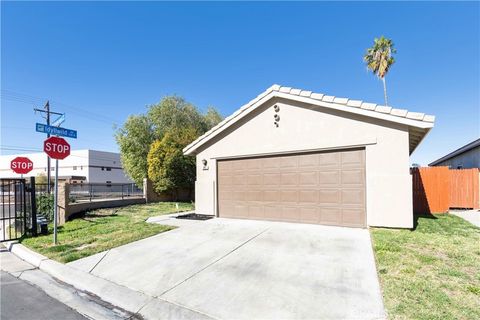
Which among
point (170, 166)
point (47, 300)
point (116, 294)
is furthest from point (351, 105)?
point (170, 166)

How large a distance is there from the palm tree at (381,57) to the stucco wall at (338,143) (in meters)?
20.1

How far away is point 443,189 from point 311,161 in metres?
7.29

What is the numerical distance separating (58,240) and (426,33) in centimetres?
1639

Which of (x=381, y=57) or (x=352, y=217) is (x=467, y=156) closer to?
(x=381, y=57)

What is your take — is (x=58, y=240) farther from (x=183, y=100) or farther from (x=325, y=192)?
(x=183, y=100)

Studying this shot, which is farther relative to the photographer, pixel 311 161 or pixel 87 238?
pixel 311 161

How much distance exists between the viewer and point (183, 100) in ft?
83.3

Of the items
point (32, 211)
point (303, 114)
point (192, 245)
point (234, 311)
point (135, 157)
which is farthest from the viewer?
point (135, 157)

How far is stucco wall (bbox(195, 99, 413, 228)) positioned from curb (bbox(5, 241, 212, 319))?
6.10m

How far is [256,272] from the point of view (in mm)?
4480

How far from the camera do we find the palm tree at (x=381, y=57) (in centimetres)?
2359

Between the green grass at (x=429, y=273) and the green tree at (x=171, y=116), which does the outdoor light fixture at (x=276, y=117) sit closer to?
the green grass at (x=429, y=273)

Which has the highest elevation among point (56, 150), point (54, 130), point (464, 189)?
point (54, 130)

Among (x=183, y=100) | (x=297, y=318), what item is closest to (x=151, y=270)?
(x=297, y=318)
